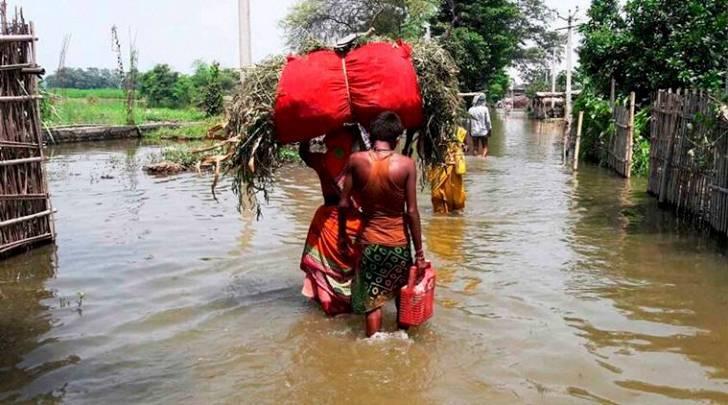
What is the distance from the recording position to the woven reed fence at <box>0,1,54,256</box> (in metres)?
7.12

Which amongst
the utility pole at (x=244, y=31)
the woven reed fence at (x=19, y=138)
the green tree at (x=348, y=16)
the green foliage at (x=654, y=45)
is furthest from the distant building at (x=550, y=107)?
the woven reed fence at (x=19, y=138)

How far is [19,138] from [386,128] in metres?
4.58

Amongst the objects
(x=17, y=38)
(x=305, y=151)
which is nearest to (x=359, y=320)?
(x=305, y=151)

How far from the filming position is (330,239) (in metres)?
5.14

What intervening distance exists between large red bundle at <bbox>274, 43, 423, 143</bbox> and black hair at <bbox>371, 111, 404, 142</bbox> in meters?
0.36

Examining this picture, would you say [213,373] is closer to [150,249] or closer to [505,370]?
[505,370]

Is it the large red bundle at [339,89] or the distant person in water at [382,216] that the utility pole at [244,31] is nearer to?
the large red bundle at [339,89]

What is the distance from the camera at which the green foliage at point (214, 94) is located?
2806 cm

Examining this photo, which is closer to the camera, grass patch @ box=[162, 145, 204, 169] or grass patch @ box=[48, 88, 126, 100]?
grass patch @ box=[162, 145, 204, 169]

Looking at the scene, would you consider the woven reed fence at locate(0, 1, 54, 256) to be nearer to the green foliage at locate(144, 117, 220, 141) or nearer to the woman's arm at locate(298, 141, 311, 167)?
the woman's arm at locate(298, 141, 311, 167)

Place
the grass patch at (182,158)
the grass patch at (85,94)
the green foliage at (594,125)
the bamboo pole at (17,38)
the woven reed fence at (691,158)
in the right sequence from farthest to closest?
the grass patch at (85,94), the green foliage at (594,125), the grass patch at (182,158), the woven reed fence at (691,158), the bamboo pole at (17,38)

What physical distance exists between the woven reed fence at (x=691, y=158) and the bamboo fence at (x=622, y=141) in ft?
6.86

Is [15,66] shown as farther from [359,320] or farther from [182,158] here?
[182,158]

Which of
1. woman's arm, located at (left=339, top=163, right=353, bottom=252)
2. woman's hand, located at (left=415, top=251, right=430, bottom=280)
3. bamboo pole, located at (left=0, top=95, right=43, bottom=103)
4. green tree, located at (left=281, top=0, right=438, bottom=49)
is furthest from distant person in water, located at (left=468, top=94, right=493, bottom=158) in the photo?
green tree, located at (left=281, top=0, right=438, bottom=49)
